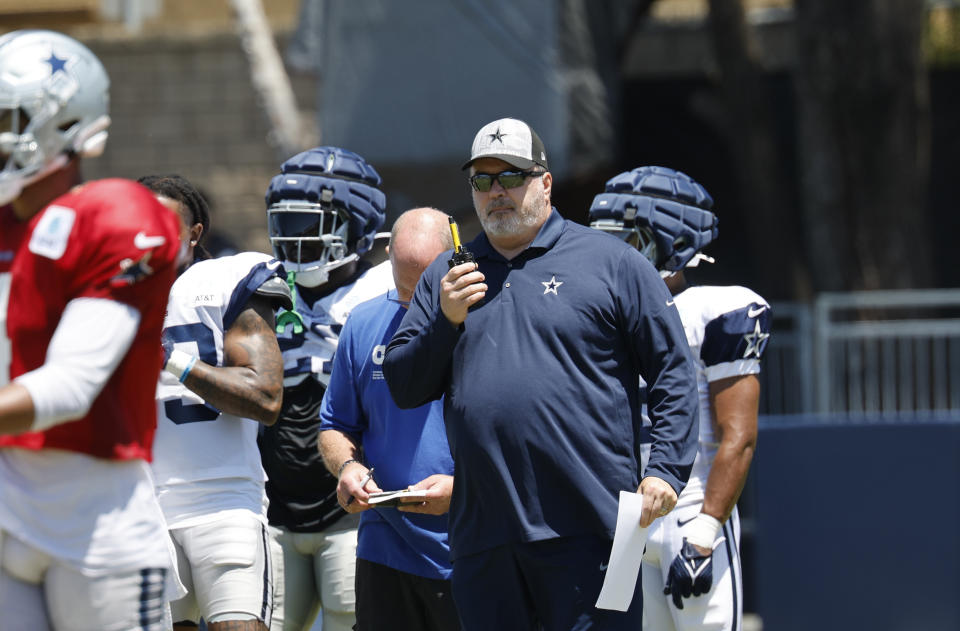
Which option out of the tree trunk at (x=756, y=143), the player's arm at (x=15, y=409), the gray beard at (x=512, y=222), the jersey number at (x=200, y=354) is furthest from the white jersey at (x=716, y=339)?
the tree trunk at (x=756, y=143)

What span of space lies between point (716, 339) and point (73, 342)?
2405 mm

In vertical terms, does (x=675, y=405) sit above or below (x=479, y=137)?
below

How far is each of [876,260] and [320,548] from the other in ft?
20.0

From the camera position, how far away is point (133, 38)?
17219 millimetres

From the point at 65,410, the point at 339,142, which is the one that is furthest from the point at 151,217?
the point at 339,142

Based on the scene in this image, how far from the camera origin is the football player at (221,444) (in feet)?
14.3

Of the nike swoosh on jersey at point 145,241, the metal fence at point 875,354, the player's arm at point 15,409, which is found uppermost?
the nike swoosh on jersey at point 145,241

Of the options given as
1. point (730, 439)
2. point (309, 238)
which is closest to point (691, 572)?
point (730, 439)

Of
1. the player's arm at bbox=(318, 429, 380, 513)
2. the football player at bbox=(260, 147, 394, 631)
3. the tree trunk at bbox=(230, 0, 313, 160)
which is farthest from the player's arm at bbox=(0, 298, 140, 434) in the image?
the tree trunk at bbox=(230, 0, 313, 160)

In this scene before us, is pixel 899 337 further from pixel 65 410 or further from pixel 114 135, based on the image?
pixel 114 135

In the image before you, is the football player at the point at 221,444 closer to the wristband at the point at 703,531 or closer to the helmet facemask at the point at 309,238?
the helmet facemask at the point at 309,238

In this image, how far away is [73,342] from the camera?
2.87m

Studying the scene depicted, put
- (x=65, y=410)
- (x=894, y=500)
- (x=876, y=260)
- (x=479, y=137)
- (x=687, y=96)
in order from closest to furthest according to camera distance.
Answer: (x=65, y=410) < (x=479, y=137) < (x=894, y=500) < (x=876, y=260) < (x=687, y=96)

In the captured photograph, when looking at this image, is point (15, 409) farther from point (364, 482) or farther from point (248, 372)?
point (364, 482)
